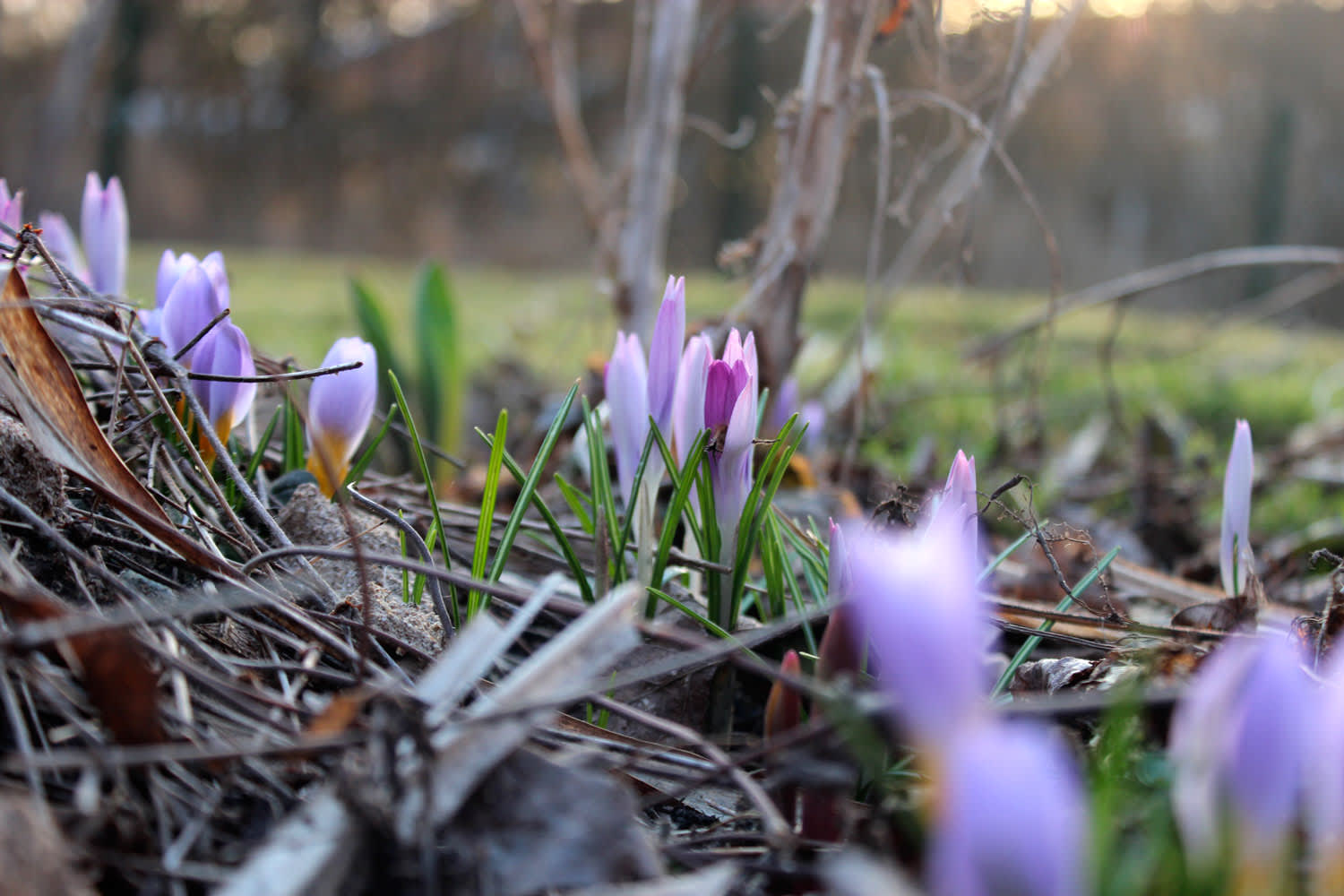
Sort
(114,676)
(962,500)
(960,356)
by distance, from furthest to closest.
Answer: (960,356) < (962,500) < (114,676)

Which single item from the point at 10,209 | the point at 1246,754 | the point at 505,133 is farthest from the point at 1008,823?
the point at 505,133

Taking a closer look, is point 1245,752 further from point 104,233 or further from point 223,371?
point 104,233

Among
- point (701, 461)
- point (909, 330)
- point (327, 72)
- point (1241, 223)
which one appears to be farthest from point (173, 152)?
point (701, 461)

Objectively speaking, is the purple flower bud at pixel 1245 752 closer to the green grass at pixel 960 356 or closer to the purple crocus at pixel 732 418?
the purple crocus at pixel 732 418

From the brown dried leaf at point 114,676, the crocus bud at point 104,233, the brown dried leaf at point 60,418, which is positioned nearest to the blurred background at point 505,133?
the crocus bud at point 104,233

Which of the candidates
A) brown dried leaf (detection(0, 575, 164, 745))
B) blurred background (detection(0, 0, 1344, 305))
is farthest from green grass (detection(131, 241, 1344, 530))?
blurred background (detection(0, 0, 1344, 305))
